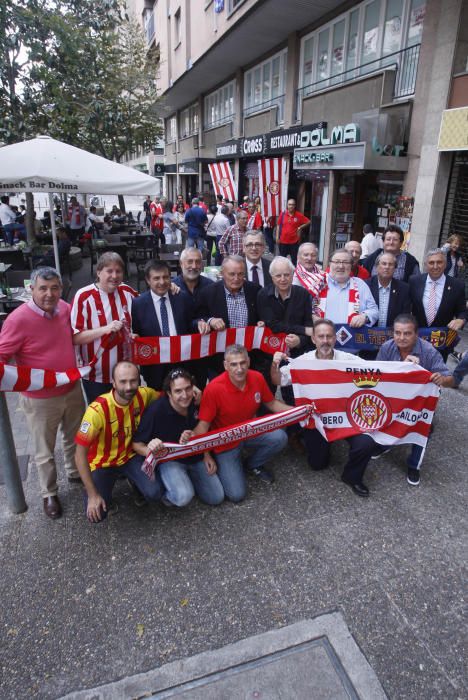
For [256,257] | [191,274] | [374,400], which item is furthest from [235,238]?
[374,400]

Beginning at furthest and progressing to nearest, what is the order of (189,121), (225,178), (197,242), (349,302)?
1. (189,121)
2. (197,242)
3. (225,178)
4. (349,302)

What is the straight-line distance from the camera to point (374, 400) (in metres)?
4.14

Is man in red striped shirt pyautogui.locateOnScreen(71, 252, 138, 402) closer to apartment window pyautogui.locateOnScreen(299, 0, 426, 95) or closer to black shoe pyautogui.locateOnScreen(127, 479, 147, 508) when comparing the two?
black shoe pyautogui.locateOnScreen(127, 479, 147, 508)

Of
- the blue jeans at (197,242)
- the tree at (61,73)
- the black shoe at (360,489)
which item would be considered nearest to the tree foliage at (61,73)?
the tree at (61,73)

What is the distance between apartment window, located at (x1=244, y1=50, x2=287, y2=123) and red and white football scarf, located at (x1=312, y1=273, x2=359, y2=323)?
50.3 feet

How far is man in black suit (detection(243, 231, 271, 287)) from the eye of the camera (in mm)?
5230

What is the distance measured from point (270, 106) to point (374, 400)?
58.8 feet

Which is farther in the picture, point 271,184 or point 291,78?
point 291,78

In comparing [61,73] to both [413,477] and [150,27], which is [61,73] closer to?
[413,477]

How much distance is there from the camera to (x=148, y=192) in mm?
6816

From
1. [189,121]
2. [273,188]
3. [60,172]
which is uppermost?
[189,121]

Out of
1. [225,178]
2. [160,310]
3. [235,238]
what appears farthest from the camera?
[225,178]

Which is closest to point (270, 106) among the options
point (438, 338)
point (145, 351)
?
point (438, 338)

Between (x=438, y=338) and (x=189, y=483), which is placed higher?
(x=438, y=338)
